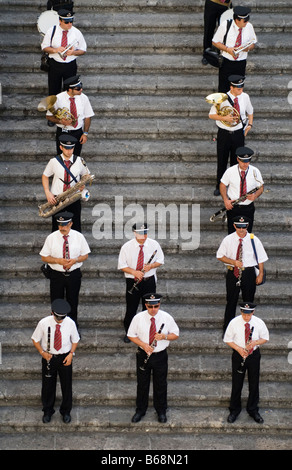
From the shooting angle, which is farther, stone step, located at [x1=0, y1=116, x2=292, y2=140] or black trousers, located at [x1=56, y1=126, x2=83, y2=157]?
stone step, located at [x1=0, y1=116, x2=292, y2=140]

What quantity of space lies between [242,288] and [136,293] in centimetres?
130

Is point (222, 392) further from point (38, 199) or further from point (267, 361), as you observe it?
point (38, 199)

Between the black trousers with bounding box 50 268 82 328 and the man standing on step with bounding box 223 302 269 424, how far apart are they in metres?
1.96

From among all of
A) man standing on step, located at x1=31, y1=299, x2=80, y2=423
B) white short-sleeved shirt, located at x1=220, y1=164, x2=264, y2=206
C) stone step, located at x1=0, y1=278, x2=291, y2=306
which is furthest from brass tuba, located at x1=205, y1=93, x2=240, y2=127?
man standing on step, located at x1=31, y1=299, x2=80, y2=423

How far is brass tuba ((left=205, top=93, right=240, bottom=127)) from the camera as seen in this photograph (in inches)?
634

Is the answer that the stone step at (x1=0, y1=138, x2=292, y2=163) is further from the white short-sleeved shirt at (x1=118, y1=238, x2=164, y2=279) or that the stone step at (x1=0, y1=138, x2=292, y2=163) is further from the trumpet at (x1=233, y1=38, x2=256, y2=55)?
the white short-sleeved shirt at (x1=118, y1=238, x2=164, y2=279)

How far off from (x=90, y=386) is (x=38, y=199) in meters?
2.88

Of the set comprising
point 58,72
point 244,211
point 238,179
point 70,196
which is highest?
point 58,72

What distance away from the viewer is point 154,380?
14.9 m

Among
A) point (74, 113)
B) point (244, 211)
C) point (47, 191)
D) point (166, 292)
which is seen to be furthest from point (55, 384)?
point (74, 113)

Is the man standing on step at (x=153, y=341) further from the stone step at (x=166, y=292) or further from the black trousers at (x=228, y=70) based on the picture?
the black trousers at (x=228, y=70)

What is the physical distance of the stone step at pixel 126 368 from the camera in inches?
611

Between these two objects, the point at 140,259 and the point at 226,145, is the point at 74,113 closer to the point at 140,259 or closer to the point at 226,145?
the point at 226,145

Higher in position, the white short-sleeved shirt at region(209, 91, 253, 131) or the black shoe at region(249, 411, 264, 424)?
the white short-sleeved shirt at region(209, 91, 253, 131)
